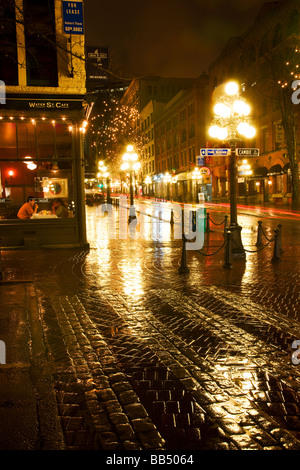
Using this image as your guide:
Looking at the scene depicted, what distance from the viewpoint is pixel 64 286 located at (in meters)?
8.80

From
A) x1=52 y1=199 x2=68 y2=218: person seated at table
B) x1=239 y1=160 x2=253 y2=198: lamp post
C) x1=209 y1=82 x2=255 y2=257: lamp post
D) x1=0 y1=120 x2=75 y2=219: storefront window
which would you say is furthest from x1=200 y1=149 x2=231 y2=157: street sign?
x1=239 y1=160 x2=253 y2=198: lamp post

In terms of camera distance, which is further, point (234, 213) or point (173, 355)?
point (234, 213)

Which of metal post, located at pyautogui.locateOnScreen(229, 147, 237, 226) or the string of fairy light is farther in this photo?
the string of fairy light

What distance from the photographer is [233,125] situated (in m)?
11.5

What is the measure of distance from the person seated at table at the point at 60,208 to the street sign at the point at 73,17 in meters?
5.41

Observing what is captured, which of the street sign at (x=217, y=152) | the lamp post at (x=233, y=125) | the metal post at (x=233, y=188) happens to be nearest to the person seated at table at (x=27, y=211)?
the street sign at (x=217, y=152)

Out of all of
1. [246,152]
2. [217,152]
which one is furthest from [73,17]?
[246,152]

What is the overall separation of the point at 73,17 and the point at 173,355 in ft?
36.6

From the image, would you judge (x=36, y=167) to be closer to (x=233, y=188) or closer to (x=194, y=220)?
(x=233, y=188)

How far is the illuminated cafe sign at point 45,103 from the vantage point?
1281 centimetres

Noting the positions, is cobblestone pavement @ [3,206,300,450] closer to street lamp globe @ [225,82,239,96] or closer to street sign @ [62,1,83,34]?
street lamp globe @ [225,82,239,96]

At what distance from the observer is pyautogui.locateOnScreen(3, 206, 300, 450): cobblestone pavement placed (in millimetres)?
3396

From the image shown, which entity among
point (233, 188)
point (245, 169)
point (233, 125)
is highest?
point (245, 169)

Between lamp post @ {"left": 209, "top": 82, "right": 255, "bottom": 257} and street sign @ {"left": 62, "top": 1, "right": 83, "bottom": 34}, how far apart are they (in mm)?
4812
